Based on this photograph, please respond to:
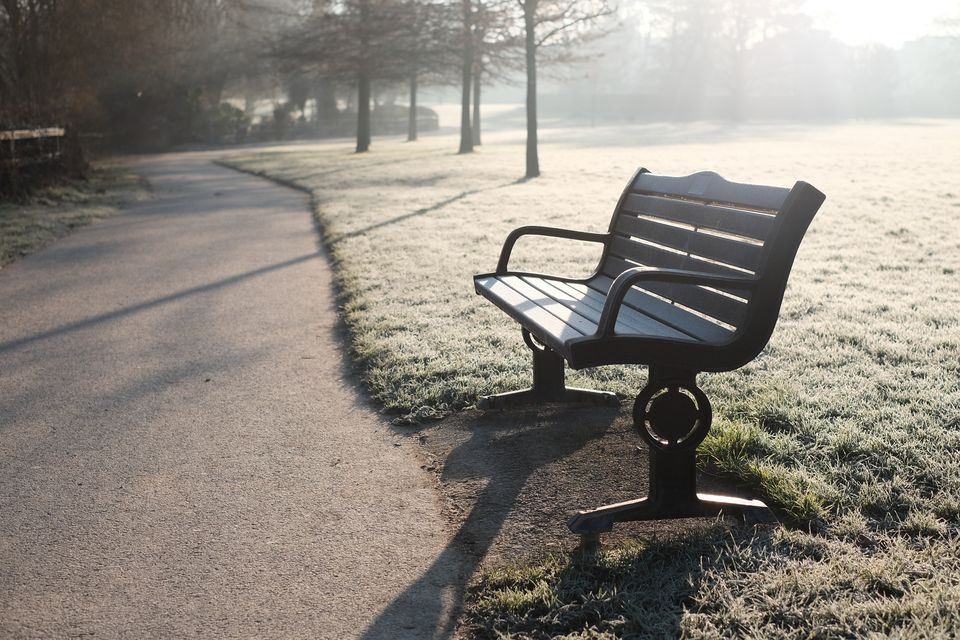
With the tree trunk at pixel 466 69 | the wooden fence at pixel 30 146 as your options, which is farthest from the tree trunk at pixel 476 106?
the wooden fence at pixel 30 146

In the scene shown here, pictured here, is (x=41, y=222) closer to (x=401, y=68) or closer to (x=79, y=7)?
(x=79, y=7)

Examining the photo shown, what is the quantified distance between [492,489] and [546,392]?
3.40ft

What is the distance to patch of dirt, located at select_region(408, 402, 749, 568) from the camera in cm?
313

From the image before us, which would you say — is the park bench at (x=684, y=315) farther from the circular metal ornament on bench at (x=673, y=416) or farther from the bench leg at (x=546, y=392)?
the bench leg at (x=546, y=392)

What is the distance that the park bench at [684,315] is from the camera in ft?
10.1

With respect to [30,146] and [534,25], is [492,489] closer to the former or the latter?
[30,146]

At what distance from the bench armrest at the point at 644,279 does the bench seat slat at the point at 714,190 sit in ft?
1.15

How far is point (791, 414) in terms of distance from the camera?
4.12 metres

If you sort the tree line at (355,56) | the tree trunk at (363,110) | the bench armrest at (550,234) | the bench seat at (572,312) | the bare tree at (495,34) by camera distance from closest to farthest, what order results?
1. the bench seat at (572,312)
2. the bench armrest at (550,234)
3. the tree line at (355,56)
4. the bare tree at (495,34)
5. the tree trunk at (363,110)

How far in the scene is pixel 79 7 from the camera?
1916 cm

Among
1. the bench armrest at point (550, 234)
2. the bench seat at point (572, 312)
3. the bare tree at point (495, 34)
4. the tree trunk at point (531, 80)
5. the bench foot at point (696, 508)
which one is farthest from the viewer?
the bare tree at point (495, 34)

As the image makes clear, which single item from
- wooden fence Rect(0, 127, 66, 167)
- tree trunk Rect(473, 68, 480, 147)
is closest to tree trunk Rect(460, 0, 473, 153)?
tree trunk Rect(473, 68, 480, 147)

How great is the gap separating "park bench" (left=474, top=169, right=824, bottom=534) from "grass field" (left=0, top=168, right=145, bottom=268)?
299 inches

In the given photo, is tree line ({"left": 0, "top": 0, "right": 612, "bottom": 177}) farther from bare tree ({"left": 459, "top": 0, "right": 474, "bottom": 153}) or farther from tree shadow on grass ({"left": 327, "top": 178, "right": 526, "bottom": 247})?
tree shadow on grass ({"left": 327, "top": 178, "right": 526, "bottom": 247})
